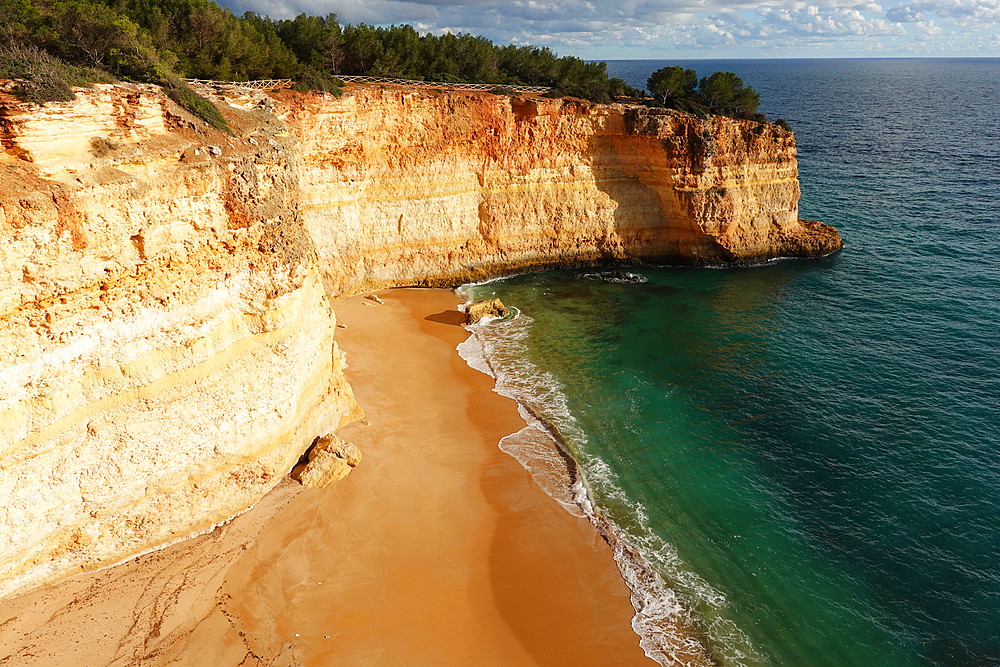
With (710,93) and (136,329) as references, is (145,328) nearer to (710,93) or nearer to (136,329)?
(136,329)

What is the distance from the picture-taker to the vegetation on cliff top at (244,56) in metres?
Result: 17.2

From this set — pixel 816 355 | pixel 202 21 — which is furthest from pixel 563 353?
pixel 202 21

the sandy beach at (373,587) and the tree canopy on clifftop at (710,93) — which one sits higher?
the tree canopy on clifftop at (710,93)

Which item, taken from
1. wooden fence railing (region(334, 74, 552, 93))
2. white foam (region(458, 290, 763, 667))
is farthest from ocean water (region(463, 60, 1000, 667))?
wooden fence railing (region(334, 74, 552, 93))

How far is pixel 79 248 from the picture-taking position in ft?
39.8

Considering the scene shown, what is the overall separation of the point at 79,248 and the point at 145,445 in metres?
4.68

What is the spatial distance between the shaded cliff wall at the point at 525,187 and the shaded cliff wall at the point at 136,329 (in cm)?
1410

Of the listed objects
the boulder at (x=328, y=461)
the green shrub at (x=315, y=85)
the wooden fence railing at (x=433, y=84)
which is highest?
the wooden fence railing at (x=433, y=84)

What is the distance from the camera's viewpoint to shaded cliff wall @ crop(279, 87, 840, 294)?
30609mm

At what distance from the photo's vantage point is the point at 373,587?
46.1ft

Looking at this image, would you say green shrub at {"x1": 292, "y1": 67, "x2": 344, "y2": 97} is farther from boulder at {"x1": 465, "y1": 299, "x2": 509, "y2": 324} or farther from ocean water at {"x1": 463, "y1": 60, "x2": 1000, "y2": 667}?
boulder at {"x1": 465, "y1": 299, "x2": 509, "y2": 324}

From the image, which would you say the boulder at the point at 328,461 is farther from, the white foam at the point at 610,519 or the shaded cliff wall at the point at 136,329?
the white foam at the point at 610,519

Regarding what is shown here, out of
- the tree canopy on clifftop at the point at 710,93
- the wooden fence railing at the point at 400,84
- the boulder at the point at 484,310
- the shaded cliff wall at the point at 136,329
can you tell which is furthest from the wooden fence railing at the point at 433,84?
the shaded cliff wall at the point at 136,329

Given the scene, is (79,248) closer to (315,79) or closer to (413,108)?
(315,79)
